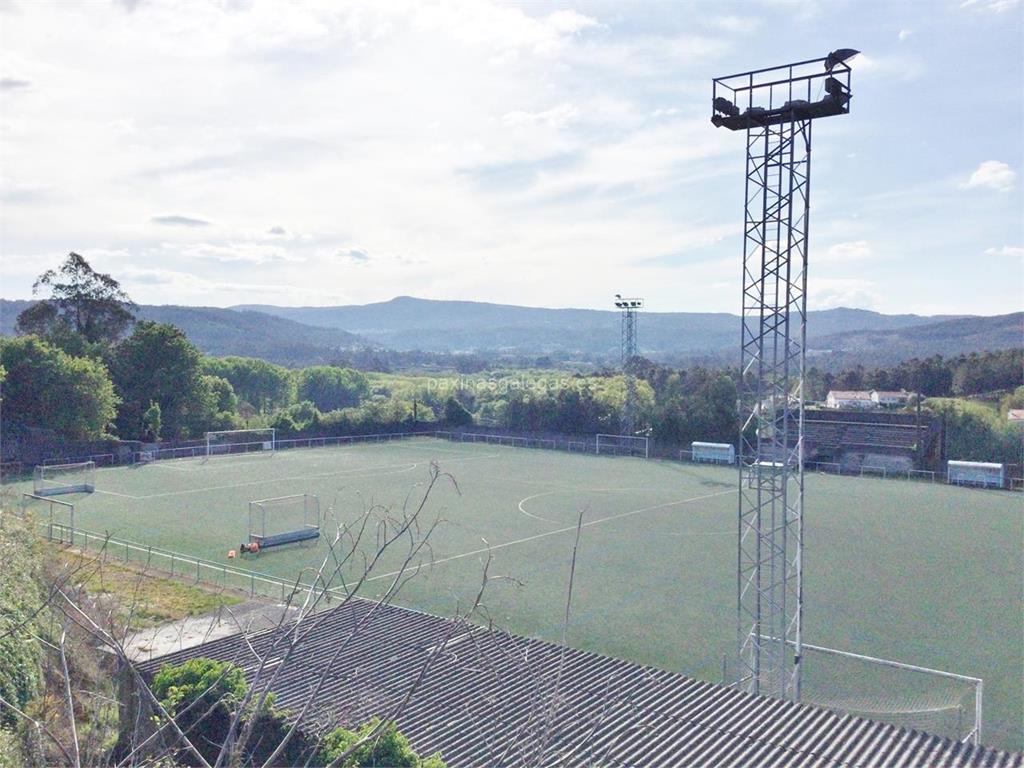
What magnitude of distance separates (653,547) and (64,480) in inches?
925

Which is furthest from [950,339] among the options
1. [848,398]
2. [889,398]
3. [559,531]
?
[559,531]

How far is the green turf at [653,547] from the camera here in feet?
57.2

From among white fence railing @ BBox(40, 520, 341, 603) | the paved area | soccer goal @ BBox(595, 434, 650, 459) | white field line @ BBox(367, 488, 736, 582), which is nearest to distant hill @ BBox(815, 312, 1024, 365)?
soccer goal @ BBox(595, 434, 650, 459)

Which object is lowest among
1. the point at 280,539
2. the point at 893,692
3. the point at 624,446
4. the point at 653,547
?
the point at 893,692

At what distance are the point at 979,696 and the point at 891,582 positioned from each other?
10534mm

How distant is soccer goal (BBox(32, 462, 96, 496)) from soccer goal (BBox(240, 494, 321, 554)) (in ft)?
39.1

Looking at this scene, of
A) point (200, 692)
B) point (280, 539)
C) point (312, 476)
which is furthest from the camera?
point (312, 476)

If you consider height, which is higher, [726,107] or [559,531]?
[726,107]

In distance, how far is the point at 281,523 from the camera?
25891mm

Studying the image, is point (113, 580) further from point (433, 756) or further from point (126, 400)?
point (126, 400)

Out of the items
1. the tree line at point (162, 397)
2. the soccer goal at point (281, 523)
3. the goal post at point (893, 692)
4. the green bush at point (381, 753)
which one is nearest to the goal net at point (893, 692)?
the goal post at point (893, 692)

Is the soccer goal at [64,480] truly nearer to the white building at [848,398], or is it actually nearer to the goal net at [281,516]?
the goal net at [281,516]

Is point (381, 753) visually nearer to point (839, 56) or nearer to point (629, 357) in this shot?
point (839, 56)

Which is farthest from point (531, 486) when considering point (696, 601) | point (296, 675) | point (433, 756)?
point (433, 756)
